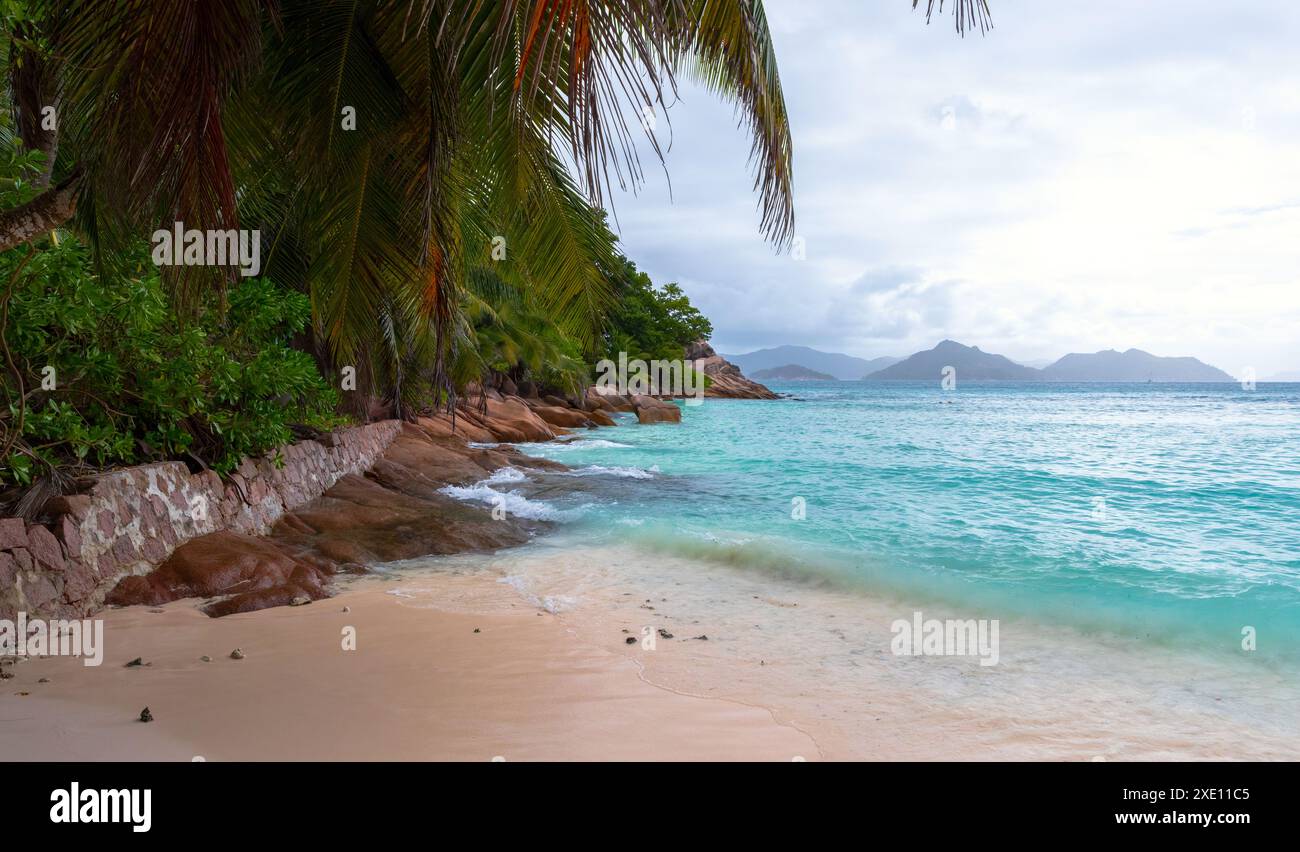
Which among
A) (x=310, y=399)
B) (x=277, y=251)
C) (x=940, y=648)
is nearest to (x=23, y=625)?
(x=310, y=399)

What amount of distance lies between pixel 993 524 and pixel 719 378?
69697mm

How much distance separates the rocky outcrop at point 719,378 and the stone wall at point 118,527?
64.9 metres

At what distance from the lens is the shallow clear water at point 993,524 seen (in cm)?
776

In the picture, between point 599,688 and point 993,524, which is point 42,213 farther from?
point 993,524

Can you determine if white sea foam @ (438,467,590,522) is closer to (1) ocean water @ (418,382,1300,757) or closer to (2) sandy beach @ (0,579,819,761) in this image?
(1) ocean water @ (418,382,1300,757)

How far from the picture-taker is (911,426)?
41.4m

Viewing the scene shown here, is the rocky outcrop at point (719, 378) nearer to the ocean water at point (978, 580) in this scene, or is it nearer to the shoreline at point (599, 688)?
the ocean water at point (978, 580)

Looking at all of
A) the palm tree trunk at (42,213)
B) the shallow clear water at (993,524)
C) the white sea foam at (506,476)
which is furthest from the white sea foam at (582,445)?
the palm tree trunk at (42,213)

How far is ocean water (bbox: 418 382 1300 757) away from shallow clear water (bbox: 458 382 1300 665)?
0.05 metres

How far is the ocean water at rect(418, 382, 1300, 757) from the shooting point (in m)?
4.83

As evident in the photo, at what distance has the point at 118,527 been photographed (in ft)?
18.4

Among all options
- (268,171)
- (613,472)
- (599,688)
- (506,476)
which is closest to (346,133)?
(268,171)

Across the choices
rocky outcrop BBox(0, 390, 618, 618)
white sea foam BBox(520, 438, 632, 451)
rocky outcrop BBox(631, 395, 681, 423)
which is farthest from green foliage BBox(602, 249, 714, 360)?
rocky outcrop BBox(0, 390, 618, 618)
